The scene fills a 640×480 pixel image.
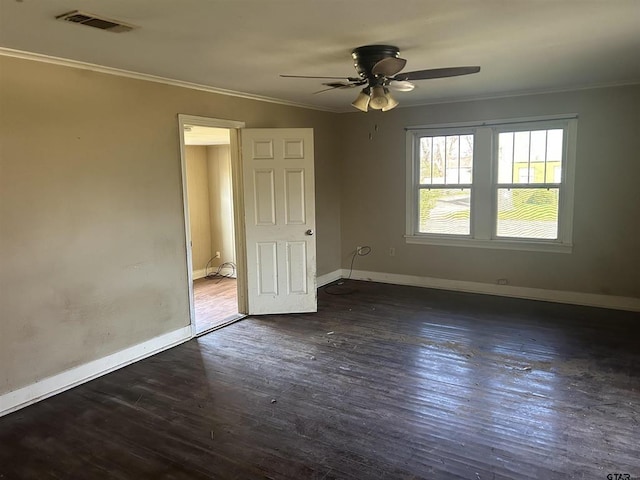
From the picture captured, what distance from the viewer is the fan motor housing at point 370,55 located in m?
3.13

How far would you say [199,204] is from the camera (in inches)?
290

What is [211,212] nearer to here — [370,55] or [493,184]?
[493,184]

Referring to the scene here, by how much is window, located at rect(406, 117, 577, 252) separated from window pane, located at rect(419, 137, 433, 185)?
0.04 ft

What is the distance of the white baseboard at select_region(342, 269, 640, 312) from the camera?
5.11 m

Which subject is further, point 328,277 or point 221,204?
point 221,204

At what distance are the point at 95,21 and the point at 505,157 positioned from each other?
4.69 m

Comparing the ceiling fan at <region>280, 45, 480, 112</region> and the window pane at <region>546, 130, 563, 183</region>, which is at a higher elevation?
the ceiling fan at <region>280, 45, 480, 112</region>

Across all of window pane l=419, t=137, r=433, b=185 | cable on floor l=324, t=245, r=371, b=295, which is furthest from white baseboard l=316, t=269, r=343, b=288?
window pane l=419, t=137, r=433, b=185

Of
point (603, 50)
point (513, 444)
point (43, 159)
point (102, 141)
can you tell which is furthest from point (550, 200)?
point (43, 159)

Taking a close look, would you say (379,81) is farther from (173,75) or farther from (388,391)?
(388,391)

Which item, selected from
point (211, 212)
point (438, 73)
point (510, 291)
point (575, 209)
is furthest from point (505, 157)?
point (211, 212)

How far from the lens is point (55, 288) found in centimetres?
336

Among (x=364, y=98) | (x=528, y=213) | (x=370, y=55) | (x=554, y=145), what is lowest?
(x=528, y=213)

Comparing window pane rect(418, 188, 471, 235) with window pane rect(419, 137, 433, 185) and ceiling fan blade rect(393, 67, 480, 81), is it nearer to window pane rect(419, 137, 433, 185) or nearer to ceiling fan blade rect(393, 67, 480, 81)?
window pane rect(419, 137, 433, 185)
